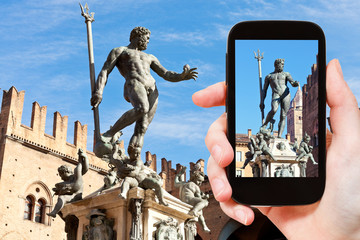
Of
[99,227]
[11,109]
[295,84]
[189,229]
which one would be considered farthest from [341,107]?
[11,109]

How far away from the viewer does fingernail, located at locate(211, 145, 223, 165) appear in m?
1.50

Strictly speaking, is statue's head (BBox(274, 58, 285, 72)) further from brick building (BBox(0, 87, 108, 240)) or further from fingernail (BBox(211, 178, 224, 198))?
brick building (BBox(0, 87, 108, 240))

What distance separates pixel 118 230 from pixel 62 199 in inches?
34.4

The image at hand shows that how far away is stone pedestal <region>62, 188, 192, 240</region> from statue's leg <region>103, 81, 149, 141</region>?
2.15 ft

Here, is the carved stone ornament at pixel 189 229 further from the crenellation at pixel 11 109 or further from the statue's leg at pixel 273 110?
the crenellation at pixel 11 109

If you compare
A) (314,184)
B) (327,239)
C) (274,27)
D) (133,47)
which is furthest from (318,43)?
(133,47)

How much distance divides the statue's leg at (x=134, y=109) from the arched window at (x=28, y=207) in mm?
19536

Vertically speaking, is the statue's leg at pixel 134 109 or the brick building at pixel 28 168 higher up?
the brick building at pixel 28 168

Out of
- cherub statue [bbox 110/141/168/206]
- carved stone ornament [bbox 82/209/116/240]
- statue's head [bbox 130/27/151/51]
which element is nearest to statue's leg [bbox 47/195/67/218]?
carved stone ornament [bbox 82/209/116/240]

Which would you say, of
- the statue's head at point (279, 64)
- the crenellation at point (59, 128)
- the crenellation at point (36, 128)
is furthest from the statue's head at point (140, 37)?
the crenellation at point (59, 128)

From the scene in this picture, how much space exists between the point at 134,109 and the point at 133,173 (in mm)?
660

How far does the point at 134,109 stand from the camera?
5.61 meters

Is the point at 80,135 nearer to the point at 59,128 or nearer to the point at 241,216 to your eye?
the point at 59,128

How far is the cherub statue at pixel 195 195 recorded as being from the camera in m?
6.35
